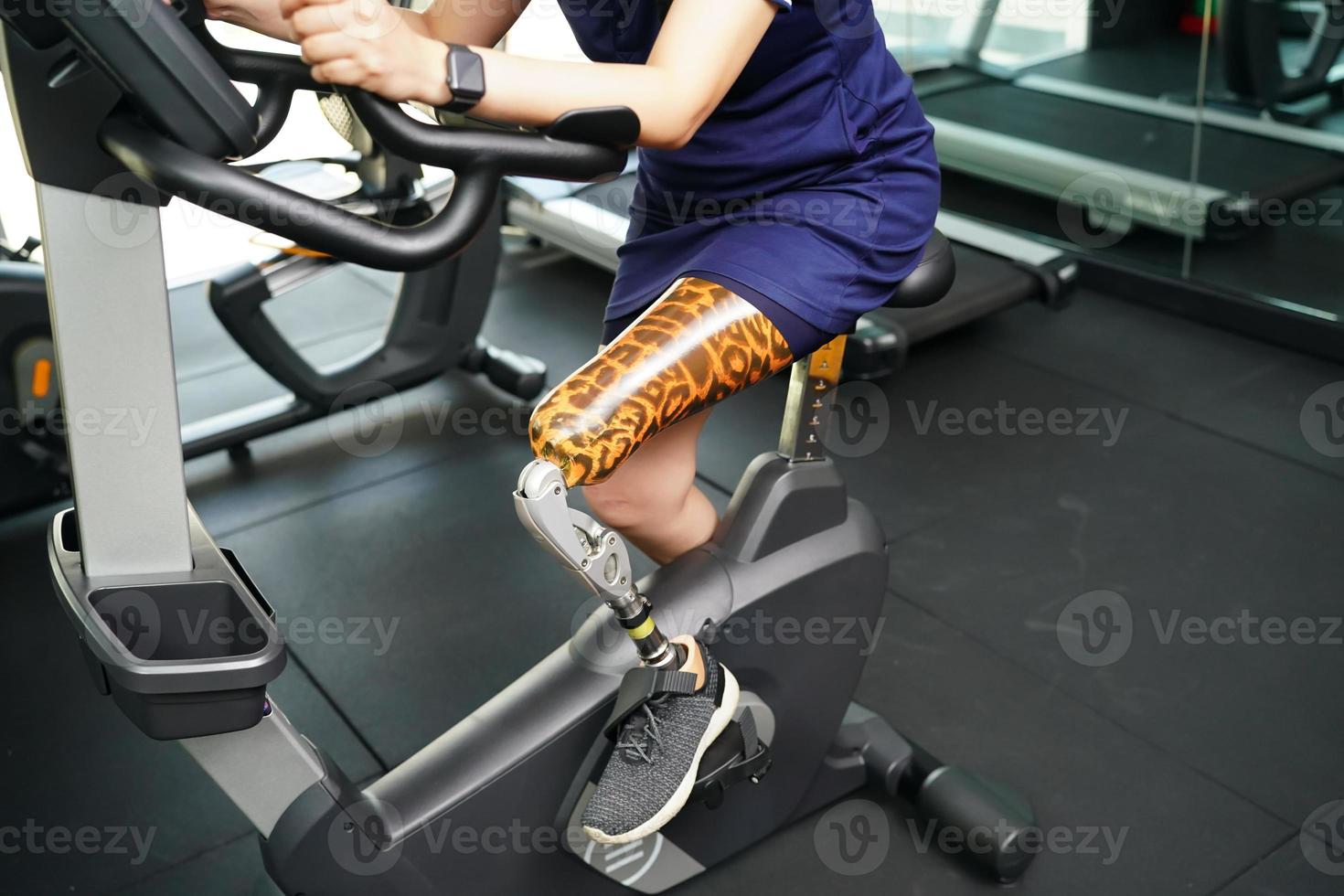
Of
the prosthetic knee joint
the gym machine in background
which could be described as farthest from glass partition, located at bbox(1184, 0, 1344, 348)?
the prosthetic knee joint

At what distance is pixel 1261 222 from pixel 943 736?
203cm

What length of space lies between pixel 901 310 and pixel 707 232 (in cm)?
149

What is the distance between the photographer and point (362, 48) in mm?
1012

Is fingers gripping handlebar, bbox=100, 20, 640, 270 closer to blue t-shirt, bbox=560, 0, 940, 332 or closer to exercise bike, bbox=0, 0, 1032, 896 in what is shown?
exercise bike, bbox=0, 0, 1032, 896

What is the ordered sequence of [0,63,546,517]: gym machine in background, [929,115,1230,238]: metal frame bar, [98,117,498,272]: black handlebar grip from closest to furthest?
[98,117,498,272]: black handlebar grip < [0,63,546,517]: gym machine in background < [929,115,1230,238]: metal frame bar

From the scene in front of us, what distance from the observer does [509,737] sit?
4.81ft

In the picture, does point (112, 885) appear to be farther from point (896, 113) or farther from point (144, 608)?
point (896, 113)

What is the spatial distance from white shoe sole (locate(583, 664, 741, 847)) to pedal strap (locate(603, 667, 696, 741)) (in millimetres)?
54

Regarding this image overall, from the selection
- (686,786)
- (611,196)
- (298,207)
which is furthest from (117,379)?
(611,196)

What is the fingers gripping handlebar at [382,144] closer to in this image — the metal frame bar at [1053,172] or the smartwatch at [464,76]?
the smartwatch at [464,76]

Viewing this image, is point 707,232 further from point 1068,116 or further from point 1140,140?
point 1068,116

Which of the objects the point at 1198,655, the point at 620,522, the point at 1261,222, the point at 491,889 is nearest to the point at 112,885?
the point at 491,889

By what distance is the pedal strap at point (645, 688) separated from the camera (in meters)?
1.40

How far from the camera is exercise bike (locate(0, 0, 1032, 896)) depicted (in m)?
1.01
